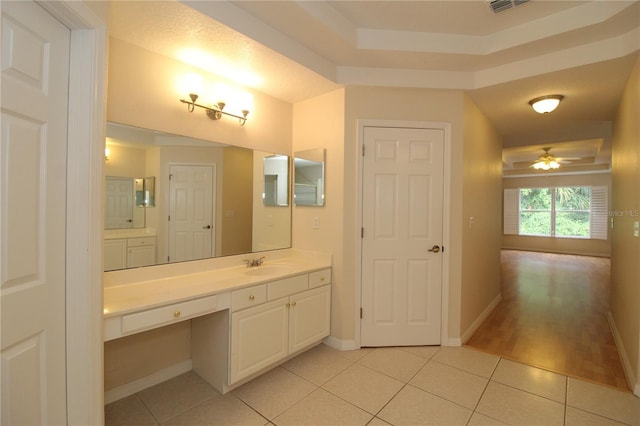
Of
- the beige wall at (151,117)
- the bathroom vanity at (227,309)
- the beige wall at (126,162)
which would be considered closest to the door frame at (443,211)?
the bathroom vanity at (227,309)

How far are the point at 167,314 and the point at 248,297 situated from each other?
53 cm

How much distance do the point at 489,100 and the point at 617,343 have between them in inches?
107

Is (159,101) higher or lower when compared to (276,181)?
higher

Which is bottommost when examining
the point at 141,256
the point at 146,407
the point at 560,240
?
the point at 146,407

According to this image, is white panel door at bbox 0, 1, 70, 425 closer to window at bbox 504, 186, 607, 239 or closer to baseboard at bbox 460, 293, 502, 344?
baseboard at bbox 460, 293, 502, 344

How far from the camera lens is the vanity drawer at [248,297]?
1.99 m

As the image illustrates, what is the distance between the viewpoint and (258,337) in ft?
6.95

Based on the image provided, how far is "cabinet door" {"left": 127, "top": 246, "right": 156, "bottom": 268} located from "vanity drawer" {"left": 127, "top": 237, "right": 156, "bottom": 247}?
2 cm

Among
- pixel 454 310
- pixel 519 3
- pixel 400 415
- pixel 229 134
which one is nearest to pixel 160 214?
pixel 229 134

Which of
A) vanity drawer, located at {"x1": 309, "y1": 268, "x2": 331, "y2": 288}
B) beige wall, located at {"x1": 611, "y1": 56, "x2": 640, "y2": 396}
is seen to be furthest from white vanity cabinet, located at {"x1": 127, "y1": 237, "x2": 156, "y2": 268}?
beige wall, located at {"x1": 611, "y1": 56, "x2": 640, "y2": 396}

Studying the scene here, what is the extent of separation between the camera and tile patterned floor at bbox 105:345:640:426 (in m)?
1.81

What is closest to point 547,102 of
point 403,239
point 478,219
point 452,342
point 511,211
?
point 478,219

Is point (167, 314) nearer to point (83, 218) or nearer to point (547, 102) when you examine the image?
point (83, 218)

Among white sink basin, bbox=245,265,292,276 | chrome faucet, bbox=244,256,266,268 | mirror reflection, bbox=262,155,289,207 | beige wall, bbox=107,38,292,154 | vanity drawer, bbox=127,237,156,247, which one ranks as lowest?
white sink basin, bbox=245,265,292,276
